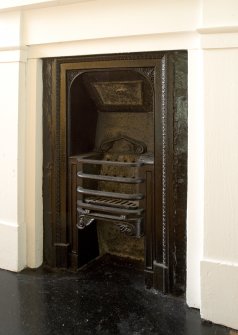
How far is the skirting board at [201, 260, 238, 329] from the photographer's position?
1.69 metres

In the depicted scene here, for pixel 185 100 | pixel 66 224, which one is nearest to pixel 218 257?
pixel 185 100

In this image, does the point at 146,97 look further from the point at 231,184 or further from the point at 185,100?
the point at 231,184

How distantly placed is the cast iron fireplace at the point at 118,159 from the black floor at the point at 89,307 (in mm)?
132

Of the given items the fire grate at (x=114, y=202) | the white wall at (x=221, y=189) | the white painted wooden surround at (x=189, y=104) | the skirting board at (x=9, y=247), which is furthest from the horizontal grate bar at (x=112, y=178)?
the skirting board at (x=9, y=247)

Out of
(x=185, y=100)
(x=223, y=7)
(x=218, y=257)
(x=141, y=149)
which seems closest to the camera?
(x=223, y=7)

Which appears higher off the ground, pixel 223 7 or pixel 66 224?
pixel 223 7

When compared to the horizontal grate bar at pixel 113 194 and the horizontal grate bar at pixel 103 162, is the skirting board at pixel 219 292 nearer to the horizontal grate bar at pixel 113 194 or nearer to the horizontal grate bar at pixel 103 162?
the horizontal grate bar at pixel 113 194

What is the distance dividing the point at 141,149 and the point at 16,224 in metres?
0.97

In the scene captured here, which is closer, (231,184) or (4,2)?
(231,184)

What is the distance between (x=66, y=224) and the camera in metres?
2.26

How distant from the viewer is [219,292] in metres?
1.72

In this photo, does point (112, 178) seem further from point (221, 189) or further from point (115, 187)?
point (221, 189)

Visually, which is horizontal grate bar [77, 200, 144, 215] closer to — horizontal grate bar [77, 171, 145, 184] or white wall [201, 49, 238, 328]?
horizontal grate bar [77, 171, 145, 184]

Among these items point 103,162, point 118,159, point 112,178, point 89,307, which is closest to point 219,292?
point 89,307
